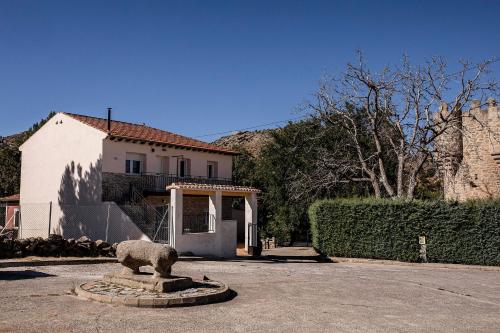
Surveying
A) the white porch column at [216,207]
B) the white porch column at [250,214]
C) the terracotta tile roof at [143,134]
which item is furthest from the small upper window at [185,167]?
the white porch column at [216,207]

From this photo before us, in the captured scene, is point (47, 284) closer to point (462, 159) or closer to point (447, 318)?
point (447, 318)

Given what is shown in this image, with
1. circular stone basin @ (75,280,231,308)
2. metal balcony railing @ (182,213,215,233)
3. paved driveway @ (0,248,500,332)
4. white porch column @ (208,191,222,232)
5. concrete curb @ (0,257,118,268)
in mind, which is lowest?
paved driveway @ (0,248,500,332)

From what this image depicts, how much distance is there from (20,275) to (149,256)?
4.97 meters

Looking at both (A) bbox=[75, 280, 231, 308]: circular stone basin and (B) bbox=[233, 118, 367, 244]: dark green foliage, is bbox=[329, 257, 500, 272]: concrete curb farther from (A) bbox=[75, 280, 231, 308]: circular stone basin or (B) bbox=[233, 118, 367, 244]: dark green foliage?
(A) bbox=[75, 280, 231, 308]: circular stone basin

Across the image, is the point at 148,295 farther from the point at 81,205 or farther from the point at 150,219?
the point at 81,205

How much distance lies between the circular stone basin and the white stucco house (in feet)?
31.3

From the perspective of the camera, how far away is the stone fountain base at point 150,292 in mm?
9125

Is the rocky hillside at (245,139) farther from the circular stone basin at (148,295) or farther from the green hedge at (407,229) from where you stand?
the circular stone basin at (148,295)

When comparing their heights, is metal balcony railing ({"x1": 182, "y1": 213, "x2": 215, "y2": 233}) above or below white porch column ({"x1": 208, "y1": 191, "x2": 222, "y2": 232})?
below

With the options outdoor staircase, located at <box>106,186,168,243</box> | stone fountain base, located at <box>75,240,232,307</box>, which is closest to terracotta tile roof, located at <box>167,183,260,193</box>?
outdoor staircase, located at <box>106,186,168,243</box>

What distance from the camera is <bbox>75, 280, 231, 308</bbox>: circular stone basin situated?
908 centimetres

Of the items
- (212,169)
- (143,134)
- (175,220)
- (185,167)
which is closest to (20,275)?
(175,220)

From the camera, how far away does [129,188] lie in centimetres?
2612

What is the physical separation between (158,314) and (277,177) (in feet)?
94.7
